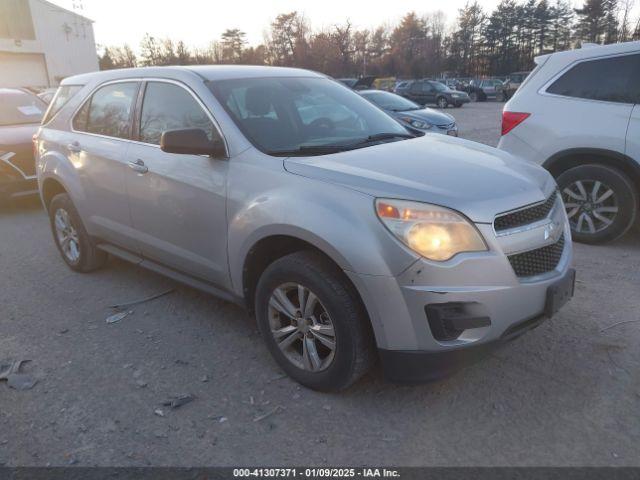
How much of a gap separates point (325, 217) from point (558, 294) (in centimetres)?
125

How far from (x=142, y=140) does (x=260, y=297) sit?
159cm

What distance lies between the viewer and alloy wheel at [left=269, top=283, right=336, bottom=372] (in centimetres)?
280

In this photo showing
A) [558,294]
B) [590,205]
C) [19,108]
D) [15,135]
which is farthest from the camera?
[19,108]

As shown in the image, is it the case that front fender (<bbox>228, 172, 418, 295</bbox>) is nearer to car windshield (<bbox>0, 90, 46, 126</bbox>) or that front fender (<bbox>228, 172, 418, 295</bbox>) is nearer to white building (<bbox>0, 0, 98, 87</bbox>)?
car windshield (<bbox>0, 90, 46, 126</bbox>)

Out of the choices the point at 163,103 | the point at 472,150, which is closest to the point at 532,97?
the point at 472,150

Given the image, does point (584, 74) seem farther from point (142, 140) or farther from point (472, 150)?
point (142, 140)

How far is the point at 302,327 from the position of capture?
2908 millimetres

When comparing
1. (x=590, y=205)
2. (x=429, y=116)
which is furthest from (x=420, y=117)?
(x=590, y=205)

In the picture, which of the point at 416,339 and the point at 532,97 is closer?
the point at 416,339

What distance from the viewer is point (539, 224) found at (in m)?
2.74

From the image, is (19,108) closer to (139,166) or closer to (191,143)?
(139,166)

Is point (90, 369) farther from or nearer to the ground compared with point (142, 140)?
nearer to the ground

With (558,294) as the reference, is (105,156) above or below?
above

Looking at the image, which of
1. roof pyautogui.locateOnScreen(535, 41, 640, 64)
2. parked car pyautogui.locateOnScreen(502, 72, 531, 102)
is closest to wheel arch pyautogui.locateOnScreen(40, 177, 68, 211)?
roof pyautogui.locateOnScreen(535, 41, 640, 64)
